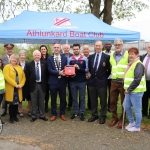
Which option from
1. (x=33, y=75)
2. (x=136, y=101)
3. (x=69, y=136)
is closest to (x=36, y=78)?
(x=33, y=75)

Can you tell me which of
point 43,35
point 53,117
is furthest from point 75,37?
point 53,117

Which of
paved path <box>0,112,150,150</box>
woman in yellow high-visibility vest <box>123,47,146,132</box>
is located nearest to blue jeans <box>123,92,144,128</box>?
woman in yellow high-visibility vest <box>123,47,146,132</box>

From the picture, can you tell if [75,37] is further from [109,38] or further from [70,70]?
[70,70]

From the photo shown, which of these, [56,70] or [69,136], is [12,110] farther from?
[69,136]

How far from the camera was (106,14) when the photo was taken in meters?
15.1

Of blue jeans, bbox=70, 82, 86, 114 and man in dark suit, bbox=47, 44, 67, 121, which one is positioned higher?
man in dark suit, bbox=47, 44, 67, 121

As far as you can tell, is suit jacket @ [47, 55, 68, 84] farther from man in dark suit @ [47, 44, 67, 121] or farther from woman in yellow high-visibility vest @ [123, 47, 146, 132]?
woman in yellow high-visibility vest @ [123, 47, 146, 132]

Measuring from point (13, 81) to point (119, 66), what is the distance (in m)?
2.40

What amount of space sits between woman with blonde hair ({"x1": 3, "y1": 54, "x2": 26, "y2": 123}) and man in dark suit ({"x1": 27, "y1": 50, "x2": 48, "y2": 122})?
21 centimetres

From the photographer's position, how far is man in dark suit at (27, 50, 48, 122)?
5902 mm

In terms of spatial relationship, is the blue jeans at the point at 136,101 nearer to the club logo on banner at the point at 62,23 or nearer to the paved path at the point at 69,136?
the paved path at the point at 69,136

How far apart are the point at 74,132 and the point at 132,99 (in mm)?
1400

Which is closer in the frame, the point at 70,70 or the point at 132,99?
the point at 132,99

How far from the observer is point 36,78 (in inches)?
234
